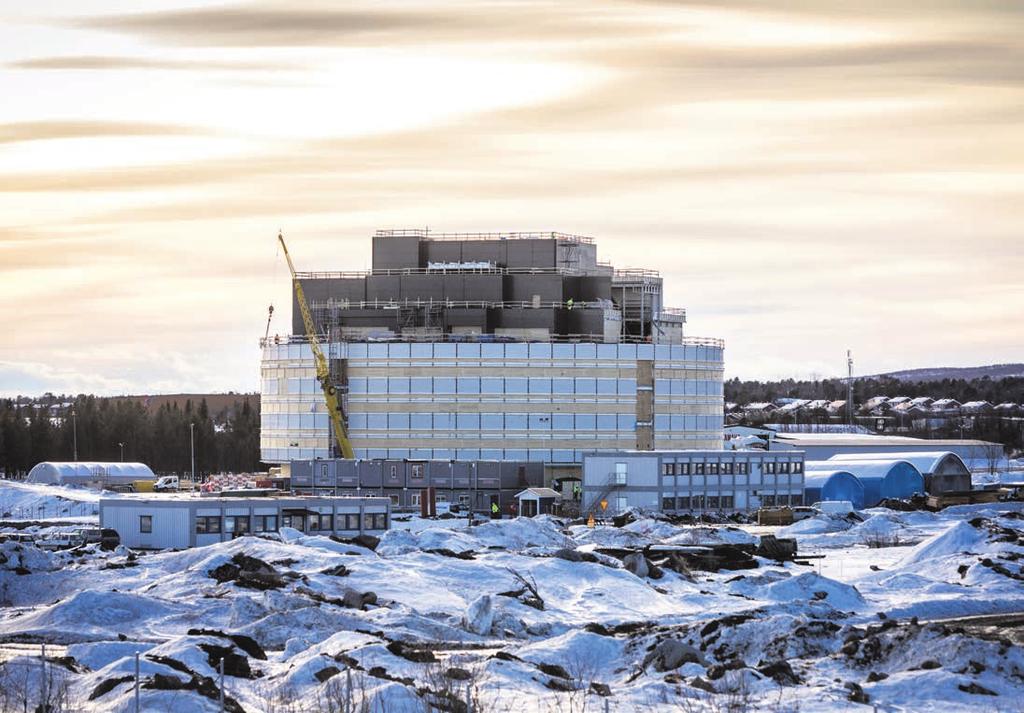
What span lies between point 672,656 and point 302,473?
9742 cm

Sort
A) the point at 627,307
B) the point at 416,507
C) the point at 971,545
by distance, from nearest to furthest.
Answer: the point at 971,545
the point at 416,507
the point at 627,307

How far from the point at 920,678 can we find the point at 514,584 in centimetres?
3312

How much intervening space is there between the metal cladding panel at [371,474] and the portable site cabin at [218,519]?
38.1 meters

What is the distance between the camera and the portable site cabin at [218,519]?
10144cm

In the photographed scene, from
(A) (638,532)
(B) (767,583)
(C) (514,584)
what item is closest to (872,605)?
(B) (767,583)

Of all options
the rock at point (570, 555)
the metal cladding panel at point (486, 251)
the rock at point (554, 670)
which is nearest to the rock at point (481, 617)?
the rock at point (554, 670)

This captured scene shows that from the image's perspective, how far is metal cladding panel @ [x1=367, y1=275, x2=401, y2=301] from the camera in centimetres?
16650

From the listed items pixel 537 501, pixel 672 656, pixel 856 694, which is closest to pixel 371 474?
pixel 537 501

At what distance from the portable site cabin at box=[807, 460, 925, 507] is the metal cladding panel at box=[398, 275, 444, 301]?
39.4m

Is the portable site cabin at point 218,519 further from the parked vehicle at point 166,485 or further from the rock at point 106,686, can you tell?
the parked vehicle at point 166,485

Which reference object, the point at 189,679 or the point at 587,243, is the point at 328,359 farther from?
the point at 189,679

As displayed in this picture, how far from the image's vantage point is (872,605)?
79250 millimetres

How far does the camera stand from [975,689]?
2067 inches

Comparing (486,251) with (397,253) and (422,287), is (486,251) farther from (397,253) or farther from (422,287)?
(397,253)
